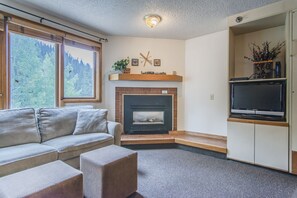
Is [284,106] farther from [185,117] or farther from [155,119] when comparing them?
[155,119]

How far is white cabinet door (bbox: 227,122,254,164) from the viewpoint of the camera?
2.86 meters

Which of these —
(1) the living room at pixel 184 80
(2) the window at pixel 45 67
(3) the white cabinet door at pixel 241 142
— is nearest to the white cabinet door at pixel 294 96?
(1) the living room at pixel 184 80

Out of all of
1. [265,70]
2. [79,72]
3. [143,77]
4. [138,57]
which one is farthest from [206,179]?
[79,72]

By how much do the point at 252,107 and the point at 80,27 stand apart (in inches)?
138

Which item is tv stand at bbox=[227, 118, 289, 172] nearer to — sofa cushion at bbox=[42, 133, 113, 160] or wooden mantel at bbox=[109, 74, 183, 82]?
wooden mantel at bbox=[109, 74, 183, 82]

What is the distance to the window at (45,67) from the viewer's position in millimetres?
2695

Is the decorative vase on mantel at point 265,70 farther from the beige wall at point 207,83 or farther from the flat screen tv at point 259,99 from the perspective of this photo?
the beige wall at point 207,83

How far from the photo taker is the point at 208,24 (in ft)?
11.2

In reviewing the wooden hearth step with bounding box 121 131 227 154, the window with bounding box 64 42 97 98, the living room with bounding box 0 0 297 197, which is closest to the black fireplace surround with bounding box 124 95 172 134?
the living room with bounding box 0 0 297 197

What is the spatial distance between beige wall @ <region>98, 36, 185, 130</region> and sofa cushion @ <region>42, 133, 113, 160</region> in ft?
4.27

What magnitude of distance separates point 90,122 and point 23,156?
1.15 metres

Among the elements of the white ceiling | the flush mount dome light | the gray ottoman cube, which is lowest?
the gray ottoman cube

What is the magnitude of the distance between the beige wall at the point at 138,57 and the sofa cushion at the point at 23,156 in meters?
1.88

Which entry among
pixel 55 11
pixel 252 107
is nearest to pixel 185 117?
pixel 252 107
